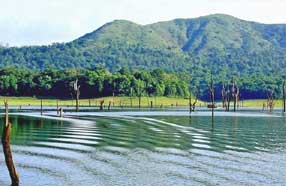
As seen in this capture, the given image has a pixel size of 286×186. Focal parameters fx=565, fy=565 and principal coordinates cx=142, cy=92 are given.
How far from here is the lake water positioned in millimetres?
39781

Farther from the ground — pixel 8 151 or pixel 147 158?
pixel 8 151

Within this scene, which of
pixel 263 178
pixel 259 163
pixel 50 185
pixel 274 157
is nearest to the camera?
pixel 50 185

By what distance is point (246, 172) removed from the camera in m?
42.7

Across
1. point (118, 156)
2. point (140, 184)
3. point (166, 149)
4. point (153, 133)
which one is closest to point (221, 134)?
point (153, 133)

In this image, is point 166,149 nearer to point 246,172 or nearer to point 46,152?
point 46,152

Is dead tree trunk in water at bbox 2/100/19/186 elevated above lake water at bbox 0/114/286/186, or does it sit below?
above

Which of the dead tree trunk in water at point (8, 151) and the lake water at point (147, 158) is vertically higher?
the dead tree trunk in water at point (8, 151)

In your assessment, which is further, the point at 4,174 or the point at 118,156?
the point at 118,156

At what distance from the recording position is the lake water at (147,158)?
131ft

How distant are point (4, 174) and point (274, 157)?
79.4 feet

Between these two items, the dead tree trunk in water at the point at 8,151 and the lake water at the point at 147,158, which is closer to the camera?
the dead tree trunk in water at the point at 8,151

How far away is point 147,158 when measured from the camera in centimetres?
5028

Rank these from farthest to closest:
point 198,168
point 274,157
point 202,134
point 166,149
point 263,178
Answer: point 202,134 < point 166,149 < point 274,157 < point 198,168 < point 263,178

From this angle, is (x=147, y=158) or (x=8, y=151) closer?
(x=8, y=151)
